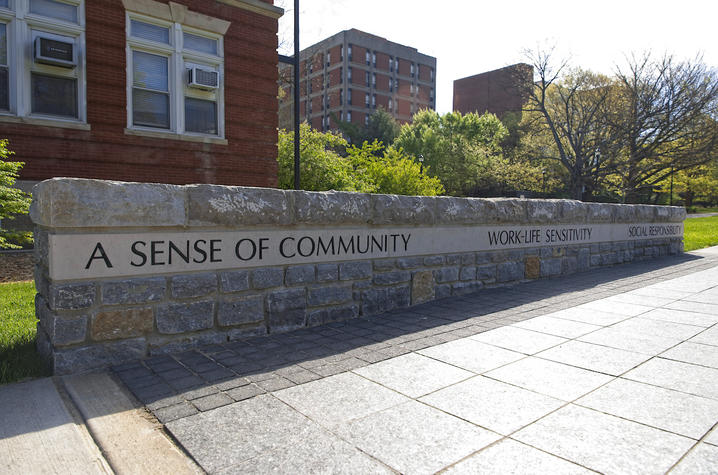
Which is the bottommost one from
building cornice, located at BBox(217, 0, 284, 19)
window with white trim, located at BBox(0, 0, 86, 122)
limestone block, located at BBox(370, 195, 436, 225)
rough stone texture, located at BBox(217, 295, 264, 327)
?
rough stone texture, located at BBox(217, 295, 264, 327)

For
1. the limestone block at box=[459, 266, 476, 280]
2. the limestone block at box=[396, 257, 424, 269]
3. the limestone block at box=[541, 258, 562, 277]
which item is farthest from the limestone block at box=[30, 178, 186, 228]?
the limestone block at box=[541, 258, 562, 277]

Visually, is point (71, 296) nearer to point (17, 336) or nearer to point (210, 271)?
point (210, 271)

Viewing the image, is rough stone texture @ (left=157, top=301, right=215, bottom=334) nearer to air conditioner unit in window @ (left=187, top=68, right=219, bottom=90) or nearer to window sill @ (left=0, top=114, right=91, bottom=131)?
window sill @ (left=0, top=114, right=91, bottom=131)

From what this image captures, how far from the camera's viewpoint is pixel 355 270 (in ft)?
17.0

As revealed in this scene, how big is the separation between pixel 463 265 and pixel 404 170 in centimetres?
983

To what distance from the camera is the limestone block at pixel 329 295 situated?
4833 millimetres

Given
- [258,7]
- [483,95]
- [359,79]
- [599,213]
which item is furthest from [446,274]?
[483,95]

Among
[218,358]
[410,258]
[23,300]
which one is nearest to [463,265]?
[410,258]

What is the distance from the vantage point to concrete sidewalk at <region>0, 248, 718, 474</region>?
7.68 ft

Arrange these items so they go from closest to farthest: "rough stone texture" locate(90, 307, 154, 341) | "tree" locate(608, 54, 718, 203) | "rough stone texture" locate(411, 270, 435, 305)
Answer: "rough stone texture" locate(90, 307, 154, 341) → "rough stone texture" locate(411, 270, 435, 305) → "tree" locate(608, 54, 718, 203)

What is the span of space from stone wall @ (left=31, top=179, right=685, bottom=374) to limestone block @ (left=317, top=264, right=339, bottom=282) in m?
0.01

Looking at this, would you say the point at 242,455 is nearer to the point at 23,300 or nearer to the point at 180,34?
the point at 23,300

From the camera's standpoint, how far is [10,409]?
2.79m

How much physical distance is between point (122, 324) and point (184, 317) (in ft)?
1.59
